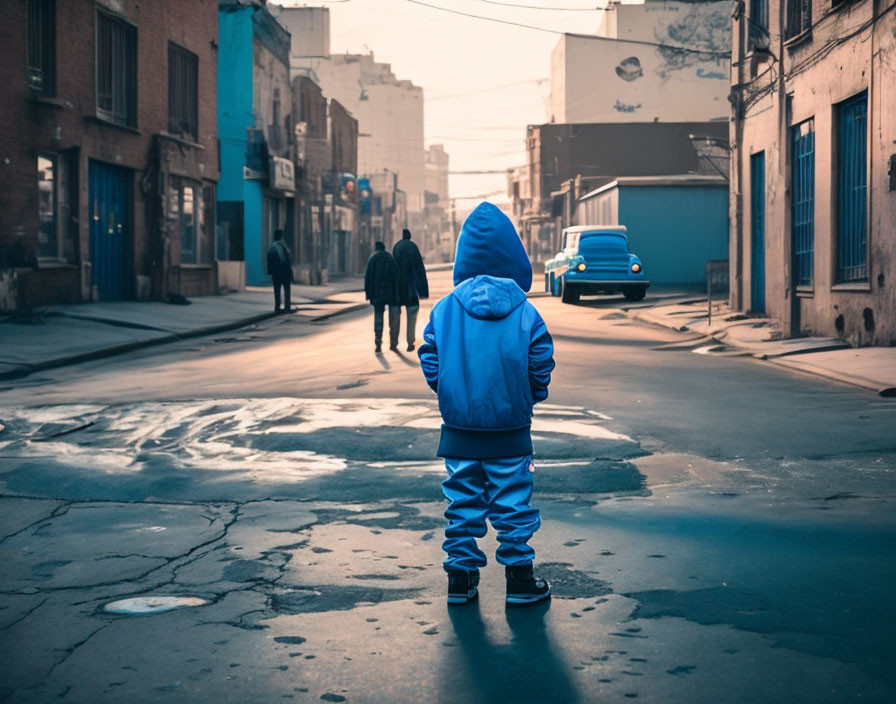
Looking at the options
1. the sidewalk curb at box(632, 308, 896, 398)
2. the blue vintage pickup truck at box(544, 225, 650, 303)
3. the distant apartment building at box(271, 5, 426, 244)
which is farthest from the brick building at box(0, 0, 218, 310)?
the distant apartment building at box(271, 5, 426, 244)

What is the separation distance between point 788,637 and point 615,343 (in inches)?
541

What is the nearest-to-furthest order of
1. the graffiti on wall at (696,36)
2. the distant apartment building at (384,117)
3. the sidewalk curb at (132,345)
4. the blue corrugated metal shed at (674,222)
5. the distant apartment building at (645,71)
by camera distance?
the sidewalk curb at (132,345) < the blue corrugated metal shed at (674,222) < the graffiti on wall at (696,36) < the distant apartment building at (645,71) < the distant apartment building at (384,117)

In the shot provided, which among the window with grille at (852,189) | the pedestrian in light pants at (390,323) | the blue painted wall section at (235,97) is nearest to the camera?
the pedestrian in light pants at (390,323)

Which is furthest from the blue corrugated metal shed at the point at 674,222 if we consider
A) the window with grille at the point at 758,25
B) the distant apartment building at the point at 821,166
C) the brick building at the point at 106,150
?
the window with grille at the point at 758,25

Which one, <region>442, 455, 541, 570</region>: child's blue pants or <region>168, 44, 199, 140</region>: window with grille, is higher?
<region>168, 44, 199, 140</region>: window with grille

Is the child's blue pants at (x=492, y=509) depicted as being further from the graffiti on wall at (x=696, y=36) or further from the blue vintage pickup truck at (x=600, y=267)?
the graffiti on wall at (x=696, y=36)

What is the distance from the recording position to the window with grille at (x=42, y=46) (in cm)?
2189

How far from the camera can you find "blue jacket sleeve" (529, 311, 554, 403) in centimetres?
483

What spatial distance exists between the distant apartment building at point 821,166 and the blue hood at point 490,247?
37.5ft

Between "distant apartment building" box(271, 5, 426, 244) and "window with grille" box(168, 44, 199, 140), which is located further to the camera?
"distant apartment building" box(271, 5, 426, 244)

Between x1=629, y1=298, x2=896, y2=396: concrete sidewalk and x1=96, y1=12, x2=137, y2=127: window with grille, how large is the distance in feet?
40.2

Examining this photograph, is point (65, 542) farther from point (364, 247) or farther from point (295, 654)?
point (364, 247)

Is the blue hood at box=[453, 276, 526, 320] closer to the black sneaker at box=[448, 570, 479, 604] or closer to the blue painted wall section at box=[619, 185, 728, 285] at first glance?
the black sneaker at box=[448, 570, 479, 604]

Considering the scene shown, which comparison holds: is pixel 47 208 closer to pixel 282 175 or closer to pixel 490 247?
pixel 490 247
